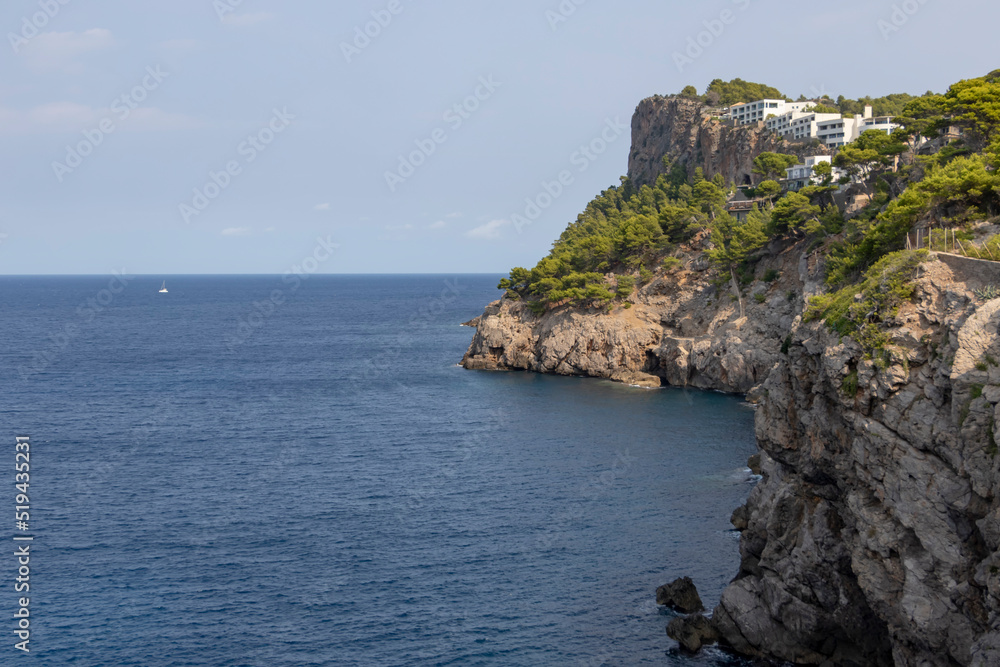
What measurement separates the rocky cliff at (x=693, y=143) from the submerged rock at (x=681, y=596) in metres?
94.4

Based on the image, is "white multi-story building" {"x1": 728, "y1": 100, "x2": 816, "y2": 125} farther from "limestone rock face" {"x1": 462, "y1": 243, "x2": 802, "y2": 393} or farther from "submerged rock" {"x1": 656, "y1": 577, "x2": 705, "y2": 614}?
"submerged rock" {"x1": 656, "y1": 577, "x2": 705, "y2": 614}

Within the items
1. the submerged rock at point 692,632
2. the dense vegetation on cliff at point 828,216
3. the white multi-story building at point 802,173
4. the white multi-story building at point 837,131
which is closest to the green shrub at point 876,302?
the dense vegetation on cliff at point 828,216

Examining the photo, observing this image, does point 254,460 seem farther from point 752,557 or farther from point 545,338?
point 545,338

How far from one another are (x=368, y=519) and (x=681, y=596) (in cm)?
2142

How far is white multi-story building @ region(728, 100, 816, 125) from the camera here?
139375 millimetres

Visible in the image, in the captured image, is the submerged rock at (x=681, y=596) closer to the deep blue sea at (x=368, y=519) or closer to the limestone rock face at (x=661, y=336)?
the deep blue sea at (x=368, y=519)

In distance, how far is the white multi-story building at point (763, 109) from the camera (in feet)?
457

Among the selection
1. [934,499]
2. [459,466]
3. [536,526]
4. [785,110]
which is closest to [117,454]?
[459,466]

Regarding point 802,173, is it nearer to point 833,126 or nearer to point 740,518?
point 833,126

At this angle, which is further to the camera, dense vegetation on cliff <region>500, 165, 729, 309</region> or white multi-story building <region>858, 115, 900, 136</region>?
white multi-story building <region>858, 115, 900, 136</region>

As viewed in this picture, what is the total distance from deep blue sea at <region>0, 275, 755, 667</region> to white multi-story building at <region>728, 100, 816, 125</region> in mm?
68445

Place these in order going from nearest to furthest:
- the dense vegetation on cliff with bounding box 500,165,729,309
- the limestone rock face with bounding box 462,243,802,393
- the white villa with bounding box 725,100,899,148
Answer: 1. the limestone rock face with bounding box 462,243,802,393
2. the dense vegetation on cliff with bounding box 500,165,729,309
3. the white villa with bounding box 725,100,899,148

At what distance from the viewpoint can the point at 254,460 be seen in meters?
67.9

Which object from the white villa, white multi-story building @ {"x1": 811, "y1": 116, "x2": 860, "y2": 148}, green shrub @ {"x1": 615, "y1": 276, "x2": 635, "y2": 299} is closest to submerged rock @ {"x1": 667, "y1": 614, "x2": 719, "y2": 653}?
green shrub @ {"x1": 615, "y1": 276, "x2": 635, "y2": 299}
